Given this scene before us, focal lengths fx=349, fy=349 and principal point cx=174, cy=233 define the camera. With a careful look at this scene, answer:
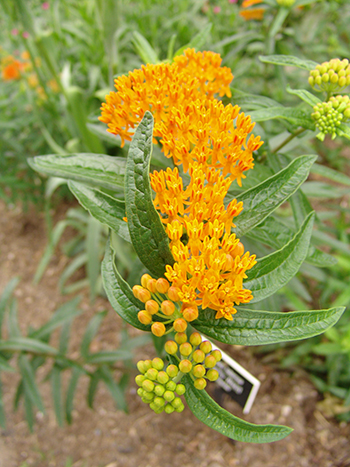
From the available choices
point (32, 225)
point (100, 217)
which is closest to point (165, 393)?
point (100, 217)

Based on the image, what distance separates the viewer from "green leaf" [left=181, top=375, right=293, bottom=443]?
23.4 inches

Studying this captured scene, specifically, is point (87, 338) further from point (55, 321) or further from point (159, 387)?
point (159, 387)

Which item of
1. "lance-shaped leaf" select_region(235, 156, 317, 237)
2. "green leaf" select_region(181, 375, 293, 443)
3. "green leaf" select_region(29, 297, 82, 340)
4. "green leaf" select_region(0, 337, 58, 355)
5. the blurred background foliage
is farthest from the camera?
"green leaf" select_region(29, 297, 82, 340)

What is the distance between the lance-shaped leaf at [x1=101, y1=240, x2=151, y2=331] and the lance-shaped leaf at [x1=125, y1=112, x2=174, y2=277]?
74 millimetres

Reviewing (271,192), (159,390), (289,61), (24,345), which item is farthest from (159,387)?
(24,345)

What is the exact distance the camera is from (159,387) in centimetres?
63

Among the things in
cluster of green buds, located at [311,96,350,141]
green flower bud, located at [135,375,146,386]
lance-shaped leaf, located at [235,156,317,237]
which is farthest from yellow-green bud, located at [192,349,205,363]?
cluster of green buds, located at [311,96,350,141]

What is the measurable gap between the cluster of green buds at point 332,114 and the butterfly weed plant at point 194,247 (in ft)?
0.42

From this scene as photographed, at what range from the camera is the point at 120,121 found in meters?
0.80

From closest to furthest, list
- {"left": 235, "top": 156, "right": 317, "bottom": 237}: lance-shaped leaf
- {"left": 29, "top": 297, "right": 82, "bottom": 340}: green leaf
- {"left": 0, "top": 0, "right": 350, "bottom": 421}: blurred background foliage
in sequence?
{"left": 235, "top": 156, "right": 317, "bottom": 237}: lance-shaped leaf, {"left": 0, "top": 0, "right": 350, "bottom": 421}: blurred background foliage, {"left": 29, "top": 297, "right": 82, "bottom": 340}: green leaf

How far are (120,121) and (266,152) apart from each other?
416 mm

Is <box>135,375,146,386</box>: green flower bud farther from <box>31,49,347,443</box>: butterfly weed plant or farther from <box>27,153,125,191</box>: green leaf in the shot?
<box>27,153,125,191</box>: green leaf

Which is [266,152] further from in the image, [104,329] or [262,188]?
[104,329]

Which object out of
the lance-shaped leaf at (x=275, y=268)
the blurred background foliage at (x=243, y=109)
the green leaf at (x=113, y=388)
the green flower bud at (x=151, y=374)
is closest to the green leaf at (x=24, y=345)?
the blurred background foliage at (x=243, y=109)
